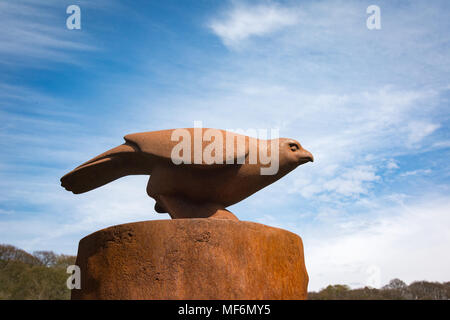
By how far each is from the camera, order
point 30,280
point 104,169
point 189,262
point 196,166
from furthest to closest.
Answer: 1. point 30,280
2. point 104,169
3. point 196,166
4. point 189,262

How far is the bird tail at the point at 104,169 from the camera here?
16.6ft

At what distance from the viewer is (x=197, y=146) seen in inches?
186

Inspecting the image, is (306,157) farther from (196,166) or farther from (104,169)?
(104,169)

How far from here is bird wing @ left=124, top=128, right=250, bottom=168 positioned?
185 inches

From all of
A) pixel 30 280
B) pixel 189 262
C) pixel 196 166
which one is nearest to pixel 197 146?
pixel 196 166

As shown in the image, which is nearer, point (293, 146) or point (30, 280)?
point (293, 146)

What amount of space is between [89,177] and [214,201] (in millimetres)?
1603

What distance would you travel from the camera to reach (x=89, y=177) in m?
5.26

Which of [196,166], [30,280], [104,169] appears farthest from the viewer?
[30,280]

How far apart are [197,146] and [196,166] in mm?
226

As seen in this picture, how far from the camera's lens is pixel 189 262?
384 cm

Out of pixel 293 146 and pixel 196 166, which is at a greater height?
pixel 293 146
